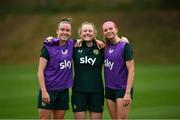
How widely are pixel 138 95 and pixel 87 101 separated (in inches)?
373

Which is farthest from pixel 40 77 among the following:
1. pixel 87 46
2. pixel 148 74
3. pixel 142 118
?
pixel 148 74

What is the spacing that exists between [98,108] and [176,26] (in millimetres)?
28472

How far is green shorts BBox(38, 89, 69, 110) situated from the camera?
8.64 metres

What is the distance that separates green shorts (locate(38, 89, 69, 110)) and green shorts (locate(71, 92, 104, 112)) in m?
0.14

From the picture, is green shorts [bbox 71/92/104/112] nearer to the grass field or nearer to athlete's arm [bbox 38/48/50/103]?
athlete's arm [bbox 38/48/50/103]

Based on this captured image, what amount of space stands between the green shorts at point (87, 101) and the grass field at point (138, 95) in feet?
13.3

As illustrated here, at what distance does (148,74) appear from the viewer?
82.0 feet

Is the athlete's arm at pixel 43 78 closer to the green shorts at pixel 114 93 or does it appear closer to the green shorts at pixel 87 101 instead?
the green shorts at pixel 87 101

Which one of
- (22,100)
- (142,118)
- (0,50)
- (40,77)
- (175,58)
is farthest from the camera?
(0,50)

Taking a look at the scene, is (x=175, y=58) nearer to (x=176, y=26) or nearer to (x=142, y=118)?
(x=176, y=26)

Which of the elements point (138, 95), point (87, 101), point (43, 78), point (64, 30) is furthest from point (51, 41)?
point (138, 95)

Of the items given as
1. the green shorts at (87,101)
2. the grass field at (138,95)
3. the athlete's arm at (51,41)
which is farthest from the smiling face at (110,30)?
the grass field at (138,95)

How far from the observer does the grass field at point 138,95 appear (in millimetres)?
13906

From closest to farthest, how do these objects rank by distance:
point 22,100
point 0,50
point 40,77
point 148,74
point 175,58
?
point 40,77 < point 22,100 < point 148,74 < point 175,58 < point 0,50
